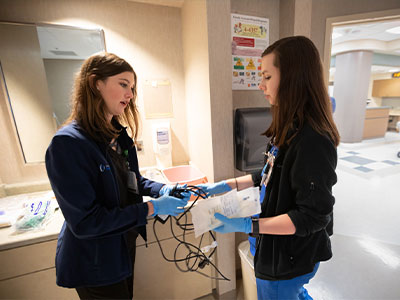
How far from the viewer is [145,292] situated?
1293mm

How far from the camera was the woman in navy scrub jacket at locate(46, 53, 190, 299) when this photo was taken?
0.69m

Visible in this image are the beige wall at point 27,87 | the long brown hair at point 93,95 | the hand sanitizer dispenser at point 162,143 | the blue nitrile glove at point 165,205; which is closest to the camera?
the long brown hair at point 93,95

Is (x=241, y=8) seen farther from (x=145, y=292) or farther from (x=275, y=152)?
(x=145, y=292)

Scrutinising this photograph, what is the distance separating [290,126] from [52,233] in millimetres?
1279

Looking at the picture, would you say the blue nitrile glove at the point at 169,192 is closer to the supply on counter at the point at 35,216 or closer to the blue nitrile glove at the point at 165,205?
the blue nitrile glove at the point at 165,205

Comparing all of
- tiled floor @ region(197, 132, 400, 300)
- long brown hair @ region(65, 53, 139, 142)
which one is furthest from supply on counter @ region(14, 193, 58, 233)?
tiled floor @ region(197, 132, 400, 300)

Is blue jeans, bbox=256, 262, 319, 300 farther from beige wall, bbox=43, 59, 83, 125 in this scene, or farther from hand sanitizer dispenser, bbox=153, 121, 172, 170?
beige wall, bbox=43, 59, 83, 125

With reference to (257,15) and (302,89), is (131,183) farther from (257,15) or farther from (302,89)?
(257,15)

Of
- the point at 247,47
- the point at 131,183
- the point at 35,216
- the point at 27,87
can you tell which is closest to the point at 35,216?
the point at 35,216

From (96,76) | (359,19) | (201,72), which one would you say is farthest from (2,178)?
(359,19)

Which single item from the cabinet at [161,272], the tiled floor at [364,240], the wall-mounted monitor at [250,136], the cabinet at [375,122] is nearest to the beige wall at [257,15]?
the wall-mounted monitor at [250,136]

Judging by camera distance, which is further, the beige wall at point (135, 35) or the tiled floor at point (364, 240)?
the tiled floor at point (364, 240)

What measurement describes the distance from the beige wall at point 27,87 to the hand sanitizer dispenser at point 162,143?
0.78 meters

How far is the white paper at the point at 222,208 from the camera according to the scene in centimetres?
81
